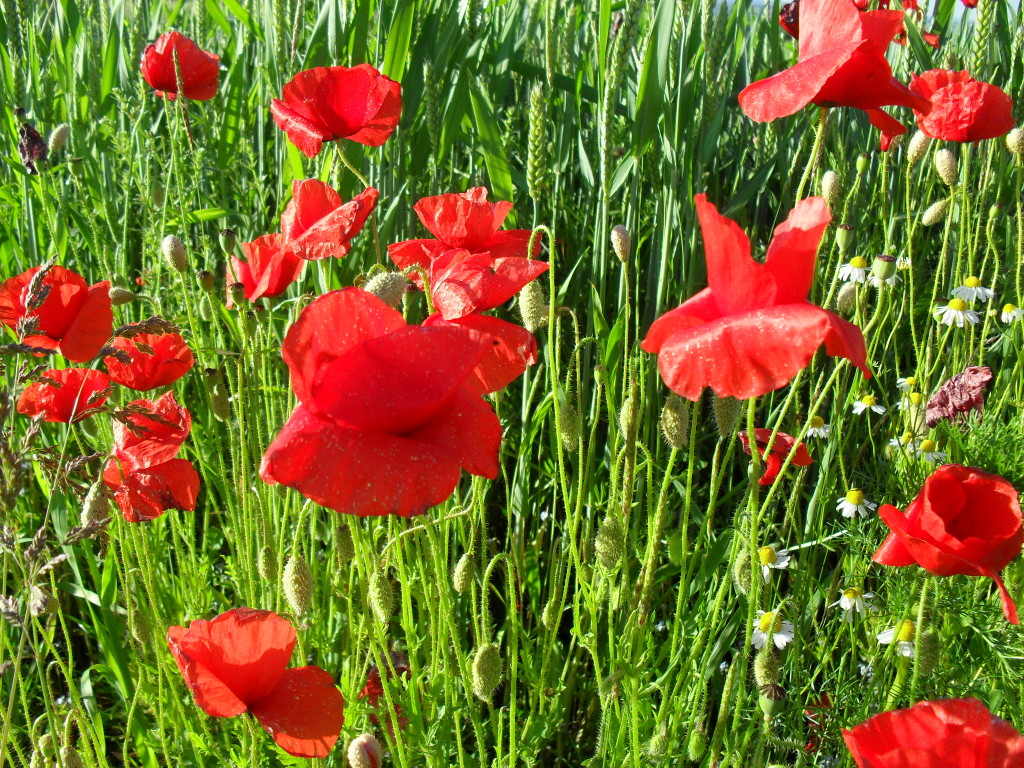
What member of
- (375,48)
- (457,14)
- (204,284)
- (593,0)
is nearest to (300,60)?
(375,48)

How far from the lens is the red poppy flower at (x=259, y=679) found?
3.00 feet

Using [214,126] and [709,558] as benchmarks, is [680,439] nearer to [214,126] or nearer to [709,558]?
[709,558]

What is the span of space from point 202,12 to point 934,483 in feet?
7.44

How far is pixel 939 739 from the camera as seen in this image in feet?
2.28

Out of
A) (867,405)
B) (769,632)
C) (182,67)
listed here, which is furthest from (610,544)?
(182,67)

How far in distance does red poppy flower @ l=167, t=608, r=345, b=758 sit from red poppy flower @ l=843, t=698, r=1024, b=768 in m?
0.54

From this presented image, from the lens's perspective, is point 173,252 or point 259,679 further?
point 173,252

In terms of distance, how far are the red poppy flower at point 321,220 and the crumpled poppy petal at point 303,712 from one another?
1.58ft

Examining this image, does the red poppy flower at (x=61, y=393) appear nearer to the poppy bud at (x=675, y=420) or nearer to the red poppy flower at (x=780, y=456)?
the poppy bud at (x=675, y=420)

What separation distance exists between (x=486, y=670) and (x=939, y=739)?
497 millimetres

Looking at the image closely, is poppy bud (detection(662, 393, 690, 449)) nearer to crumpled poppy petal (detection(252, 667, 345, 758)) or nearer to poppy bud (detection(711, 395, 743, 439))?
poppy bud (detection(711, 395, 743, 439))

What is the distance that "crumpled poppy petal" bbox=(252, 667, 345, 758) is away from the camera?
957 mm

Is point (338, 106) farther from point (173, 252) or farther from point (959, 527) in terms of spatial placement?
point (959, 527)

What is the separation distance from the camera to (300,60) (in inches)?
71.8
